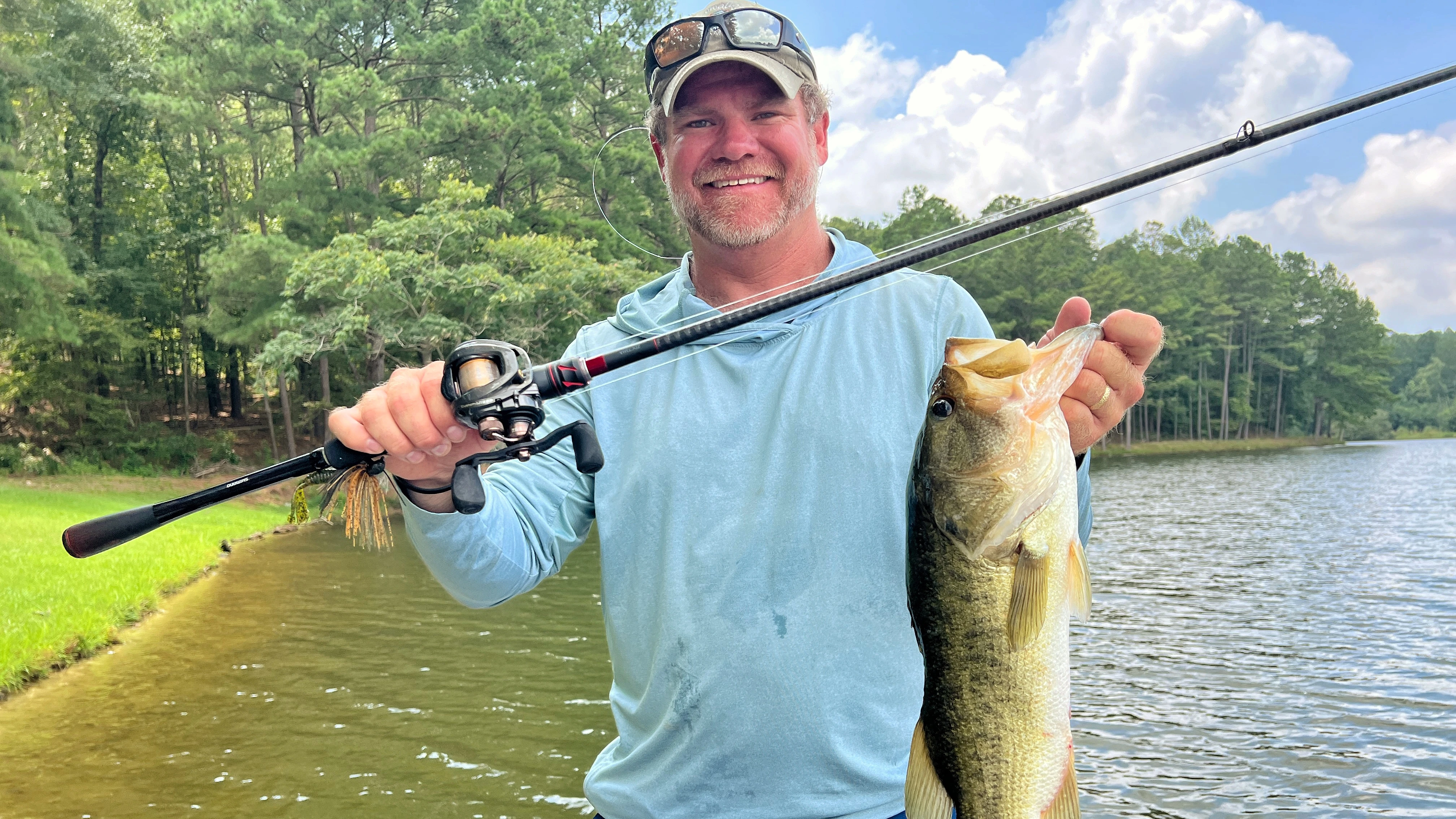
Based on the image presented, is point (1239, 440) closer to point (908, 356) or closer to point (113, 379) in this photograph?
point (113, 379)

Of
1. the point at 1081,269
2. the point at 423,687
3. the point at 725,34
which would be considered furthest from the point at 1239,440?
the point at 725,34

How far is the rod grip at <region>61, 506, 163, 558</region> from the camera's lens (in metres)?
1.94

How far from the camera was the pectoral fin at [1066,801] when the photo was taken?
5.98 feet

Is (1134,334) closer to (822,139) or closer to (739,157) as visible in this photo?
(739,157)

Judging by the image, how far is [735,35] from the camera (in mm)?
2484

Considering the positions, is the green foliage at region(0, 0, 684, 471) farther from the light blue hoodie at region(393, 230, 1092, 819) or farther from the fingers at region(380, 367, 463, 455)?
the fingers at region(380, 367, 463, 455)

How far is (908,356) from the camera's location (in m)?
2.22

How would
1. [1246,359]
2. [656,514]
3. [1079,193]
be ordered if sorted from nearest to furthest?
[1079,193]
[656,514]
[1246,359]

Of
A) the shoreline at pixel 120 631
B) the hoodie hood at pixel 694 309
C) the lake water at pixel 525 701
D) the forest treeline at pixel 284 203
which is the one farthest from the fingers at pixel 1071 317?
the forest treeline at pixel 284 203

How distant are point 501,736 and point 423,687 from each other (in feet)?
5.17

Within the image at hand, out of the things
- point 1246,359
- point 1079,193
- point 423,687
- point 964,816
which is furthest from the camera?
point 1246,359

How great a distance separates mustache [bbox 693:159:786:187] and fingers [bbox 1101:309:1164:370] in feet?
3.47

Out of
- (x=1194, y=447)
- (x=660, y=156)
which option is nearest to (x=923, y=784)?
(x=660, y=156)

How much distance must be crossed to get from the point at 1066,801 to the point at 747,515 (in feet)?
2.69
